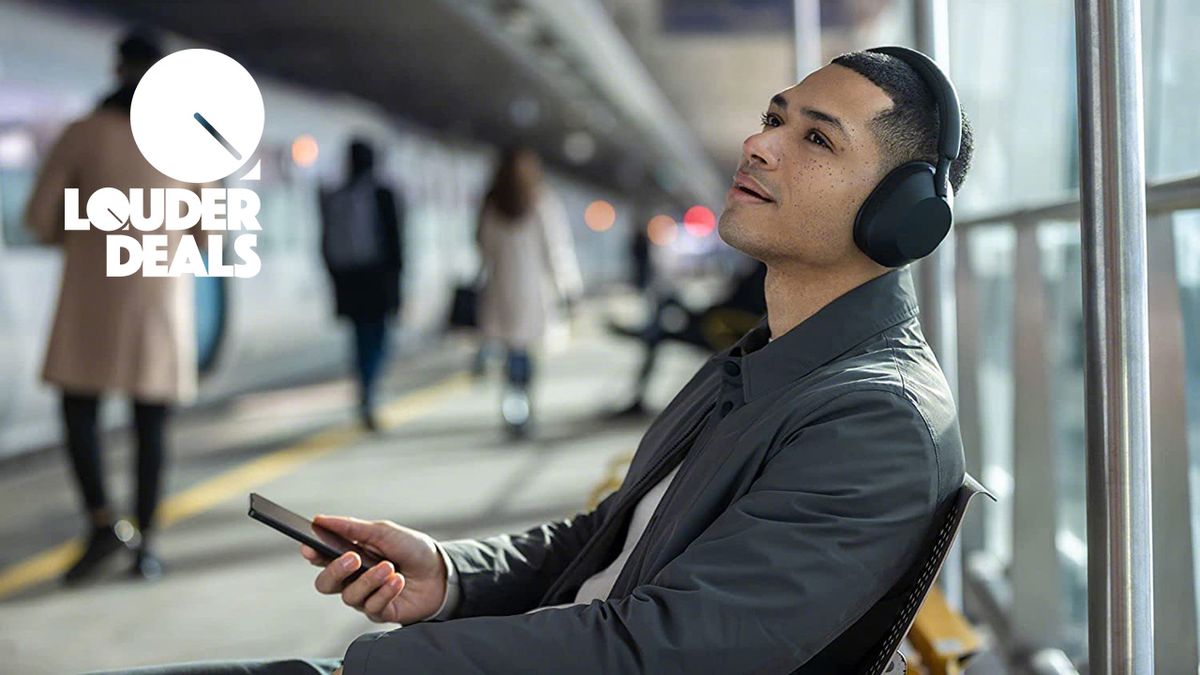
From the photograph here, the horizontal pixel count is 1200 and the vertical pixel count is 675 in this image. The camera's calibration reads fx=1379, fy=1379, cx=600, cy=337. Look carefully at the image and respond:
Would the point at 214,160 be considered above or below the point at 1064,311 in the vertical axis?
above

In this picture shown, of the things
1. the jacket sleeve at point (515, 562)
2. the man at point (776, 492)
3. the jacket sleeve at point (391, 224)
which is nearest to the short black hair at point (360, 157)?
the jacket sleeve at point (391, 224)

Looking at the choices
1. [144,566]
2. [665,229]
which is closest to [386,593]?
[144,566]

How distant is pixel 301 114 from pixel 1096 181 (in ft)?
30.5

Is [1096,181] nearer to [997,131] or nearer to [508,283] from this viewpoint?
[997,131]

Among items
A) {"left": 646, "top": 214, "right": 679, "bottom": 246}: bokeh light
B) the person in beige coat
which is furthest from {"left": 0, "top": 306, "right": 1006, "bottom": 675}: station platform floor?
{"left": 646, "top": 214, "right": 679, "bottom": 246}: bokeh light

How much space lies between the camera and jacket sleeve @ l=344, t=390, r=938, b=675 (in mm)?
1310

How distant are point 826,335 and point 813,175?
0.18 metres

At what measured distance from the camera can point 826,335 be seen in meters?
1.51

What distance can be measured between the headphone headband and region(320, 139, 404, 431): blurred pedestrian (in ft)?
16.4

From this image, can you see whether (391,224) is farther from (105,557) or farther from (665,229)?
(665,229)

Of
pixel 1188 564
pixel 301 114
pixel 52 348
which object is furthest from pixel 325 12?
pixel 1188 564

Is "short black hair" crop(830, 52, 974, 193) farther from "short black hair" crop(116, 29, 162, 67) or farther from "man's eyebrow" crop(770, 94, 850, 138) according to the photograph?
"short black hair" crop(116, 29, 162, 67)

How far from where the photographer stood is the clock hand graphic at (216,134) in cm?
234

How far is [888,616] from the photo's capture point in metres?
1.44
